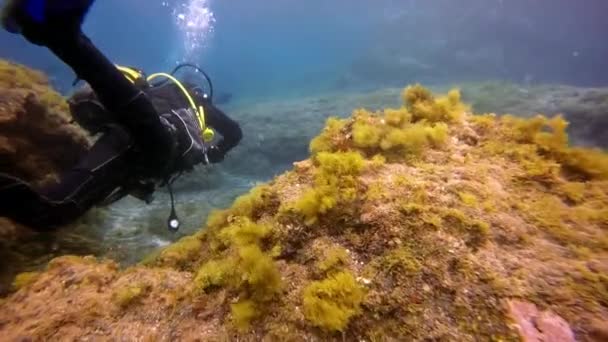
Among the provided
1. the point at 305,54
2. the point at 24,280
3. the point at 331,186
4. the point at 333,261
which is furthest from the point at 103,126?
the point at 305,54

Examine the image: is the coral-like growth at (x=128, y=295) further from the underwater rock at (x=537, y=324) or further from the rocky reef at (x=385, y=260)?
the underwater rock at (x=537, y=324)

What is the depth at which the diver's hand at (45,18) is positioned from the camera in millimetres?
2445

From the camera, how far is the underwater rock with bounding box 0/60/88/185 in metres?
4.62

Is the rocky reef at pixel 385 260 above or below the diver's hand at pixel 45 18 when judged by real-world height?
below

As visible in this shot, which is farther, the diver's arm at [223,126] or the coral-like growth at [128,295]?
the diver's arm at [223,126]

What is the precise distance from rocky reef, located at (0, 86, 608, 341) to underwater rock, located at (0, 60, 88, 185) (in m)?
2.78

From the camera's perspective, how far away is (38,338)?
2.19 m

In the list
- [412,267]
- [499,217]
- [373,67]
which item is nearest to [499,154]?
[499,217]

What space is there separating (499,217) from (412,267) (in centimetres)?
71

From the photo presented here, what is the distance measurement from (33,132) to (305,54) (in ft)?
240

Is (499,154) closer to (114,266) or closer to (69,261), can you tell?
(114,266)

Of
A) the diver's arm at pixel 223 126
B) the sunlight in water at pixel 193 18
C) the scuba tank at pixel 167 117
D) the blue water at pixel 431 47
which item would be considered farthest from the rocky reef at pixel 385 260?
the sunlight in water at pixel 193 18

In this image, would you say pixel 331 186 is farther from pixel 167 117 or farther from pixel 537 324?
pixel 167 117

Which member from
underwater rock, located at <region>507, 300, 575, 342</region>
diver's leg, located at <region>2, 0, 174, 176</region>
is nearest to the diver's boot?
diver's leg, located at <region>2, 0, 174, 176</region>
